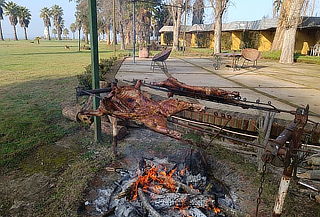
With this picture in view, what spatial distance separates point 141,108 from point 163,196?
1.09 meters

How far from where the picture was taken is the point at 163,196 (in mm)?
2754

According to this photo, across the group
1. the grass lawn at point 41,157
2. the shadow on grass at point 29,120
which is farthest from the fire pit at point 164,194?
the shadow on grass at point 29,120

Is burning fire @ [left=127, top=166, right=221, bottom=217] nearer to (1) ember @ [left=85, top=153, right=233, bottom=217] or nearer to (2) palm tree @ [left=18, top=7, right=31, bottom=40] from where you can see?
(1) ember @ [left=85, top=153, right=233, bottom=217]

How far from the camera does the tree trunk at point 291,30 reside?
45.2 ft

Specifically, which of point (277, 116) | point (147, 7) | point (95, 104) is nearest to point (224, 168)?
point (277, 116)

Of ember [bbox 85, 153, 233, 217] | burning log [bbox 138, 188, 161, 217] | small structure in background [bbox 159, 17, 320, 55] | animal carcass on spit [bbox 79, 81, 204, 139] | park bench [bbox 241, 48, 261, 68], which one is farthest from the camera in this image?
small structure in background [bbox 159, 17, 320, 55]

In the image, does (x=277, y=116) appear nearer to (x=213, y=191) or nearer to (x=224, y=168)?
(x=224, y=168)

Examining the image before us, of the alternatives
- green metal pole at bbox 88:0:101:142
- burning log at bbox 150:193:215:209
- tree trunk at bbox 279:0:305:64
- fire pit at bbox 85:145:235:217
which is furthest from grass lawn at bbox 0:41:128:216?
tree trunk at bbox 279:0:305:64

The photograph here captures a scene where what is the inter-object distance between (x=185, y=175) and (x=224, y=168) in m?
0.88

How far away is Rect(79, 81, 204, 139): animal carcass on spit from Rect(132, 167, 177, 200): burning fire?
3.12ft

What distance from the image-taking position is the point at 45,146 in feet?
14.6

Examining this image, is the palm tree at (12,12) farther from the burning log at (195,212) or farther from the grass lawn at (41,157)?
the burning log at (195,212)

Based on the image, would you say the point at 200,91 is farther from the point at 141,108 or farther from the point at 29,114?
the point at 29,114

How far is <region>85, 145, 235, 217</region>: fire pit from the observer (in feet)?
8.64
